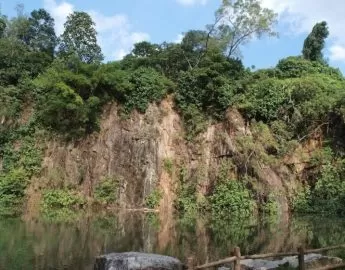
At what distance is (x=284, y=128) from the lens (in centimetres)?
3052

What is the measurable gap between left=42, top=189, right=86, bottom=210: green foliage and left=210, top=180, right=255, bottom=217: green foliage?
7929mm

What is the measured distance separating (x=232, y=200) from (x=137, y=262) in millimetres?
17601

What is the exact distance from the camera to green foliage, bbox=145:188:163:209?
1141 inches

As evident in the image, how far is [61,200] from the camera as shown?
28562 mm

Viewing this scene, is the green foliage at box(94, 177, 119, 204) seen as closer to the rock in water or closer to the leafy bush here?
Result: the leafy bush

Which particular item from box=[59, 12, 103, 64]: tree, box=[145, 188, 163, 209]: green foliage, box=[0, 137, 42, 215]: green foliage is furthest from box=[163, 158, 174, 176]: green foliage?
box=[59, 12, 103, 64]: tree

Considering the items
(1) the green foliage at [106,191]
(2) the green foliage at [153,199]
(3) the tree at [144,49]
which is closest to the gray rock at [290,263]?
(2) the green foliage at [153,199]

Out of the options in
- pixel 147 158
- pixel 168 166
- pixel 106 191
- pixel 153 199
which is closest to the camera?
pixel 153 199

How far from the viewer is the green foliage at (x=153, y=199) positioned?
29.0 metres

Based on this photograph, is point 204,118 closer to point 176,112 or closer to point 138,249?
point 176,112

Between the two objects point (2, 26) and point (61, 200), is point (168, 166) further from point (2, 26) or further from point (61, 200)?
point (2, 26)

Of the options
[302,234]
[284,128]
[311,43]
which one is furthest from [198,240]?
[311,43]

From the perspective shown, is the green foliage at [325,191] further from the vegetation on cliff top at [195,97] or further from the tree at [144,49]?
the tree at [144,49]

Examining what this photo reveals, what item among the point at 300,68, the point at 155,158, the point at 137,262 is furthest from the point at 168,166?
the point at 137,262
